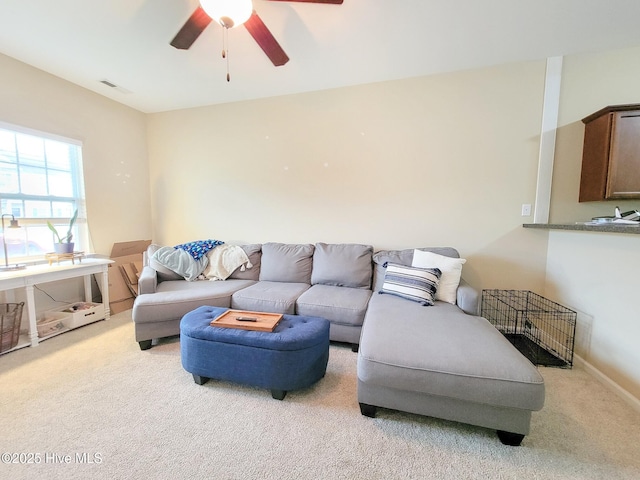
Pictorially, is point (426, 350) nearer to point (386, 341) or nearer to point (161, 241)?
point (386, 341)

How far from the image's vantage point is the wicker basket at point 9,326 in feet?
6.91

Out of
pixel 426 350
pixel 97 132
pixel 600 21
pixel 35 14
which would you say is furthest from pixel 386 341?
pixel 97 132

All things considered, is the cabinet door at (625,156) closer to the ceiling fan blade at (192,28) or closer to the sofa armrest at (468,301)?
the sofa armrest at (468,301)

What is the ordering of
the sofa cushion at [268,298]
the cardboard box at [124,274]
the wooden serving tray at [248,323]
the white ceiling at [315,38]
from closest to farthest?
the wooden serving tray at [248,323] → the white ceiling at [315,38] → the sofa cushion at [268,298] → the cardboard box at [124,274]

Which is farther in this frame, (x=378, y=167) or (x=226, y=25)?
(x=378, y=167)

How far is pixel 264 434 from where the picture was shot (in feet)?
4.51

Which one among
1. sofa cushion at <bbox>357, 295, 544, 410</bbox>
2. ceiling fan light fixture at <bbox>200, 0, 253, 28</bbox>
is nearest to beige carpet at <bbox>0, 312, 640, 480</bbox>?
sofa cushion at <bbox>357, 295, 544, 410</bbox>

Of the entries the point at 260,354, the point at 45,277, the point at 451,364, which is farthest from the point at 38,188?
the point at 451,364

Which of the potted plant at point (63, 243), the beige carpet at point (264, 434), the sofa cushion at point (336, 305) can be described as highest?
the potted plant at point (63, 243)

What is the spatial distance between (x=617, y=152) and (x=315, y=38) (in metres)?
2.53

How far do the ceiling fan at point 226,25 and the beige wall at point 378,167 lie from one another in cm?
123

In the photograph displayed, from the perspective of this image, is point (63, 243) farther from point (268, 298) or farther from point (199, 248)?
point (268, 298)

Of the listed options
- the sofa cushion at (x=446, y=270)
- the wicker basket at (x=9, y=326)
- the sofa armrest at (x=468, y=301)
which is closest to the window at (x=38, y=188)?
the wicker basket at (x=9, y=326)

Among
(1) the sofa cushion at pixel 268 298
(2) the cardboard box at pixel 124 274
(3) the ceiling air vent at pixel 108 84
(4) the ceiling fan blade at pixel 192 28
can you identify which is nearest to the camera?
(4) the ceiling fan blade at pixel 192 28
